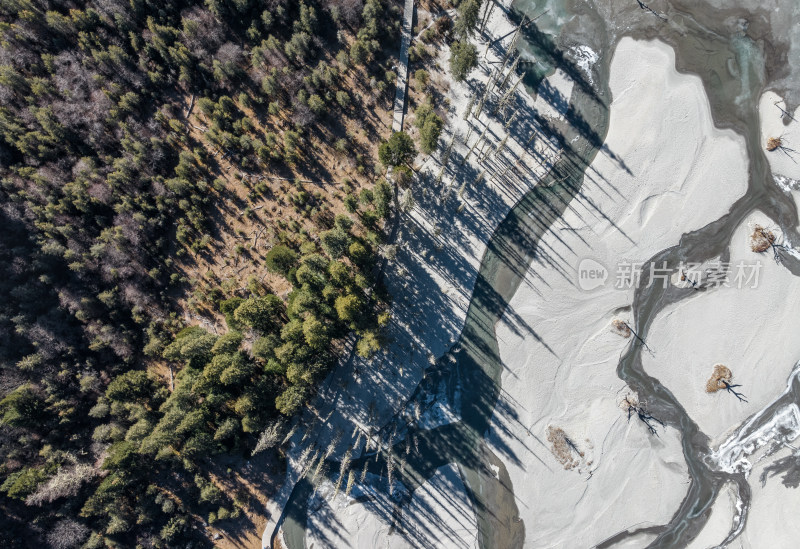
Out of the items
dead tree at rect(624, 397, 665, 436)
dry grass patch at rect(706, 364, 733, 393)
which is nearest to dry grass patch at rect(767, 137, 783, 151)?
dry grass patch at rect(706, 364, 733, 393)

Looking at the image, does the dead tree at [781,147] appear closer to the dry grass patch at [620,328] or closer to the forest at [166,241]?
the dry grass patch at [620,328]

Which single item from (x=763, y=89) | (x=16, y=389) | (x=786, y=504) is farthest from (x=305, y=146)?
(x=786, y=504)

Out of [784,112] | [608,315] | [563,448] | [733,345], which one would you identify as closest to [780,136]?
[784,112]

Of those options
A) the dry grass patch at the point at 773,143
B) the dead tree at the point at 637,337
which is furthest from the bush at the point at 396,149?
the dry grass patch at the point at 773,143

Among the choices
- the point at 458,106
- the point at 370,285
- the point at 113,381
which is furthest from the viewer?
the point at 458,106

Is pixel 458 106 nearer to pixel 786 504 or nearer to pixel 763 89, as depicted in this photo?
pixel 763 89

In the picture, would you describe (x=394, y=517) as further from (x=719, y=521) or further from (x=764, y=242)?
(x=764, y=242)

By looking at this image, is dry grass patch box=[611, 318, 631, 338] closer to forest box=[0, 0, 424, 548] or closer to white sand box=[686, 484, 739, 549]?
white sand box=[686, 484, 739, 549]
